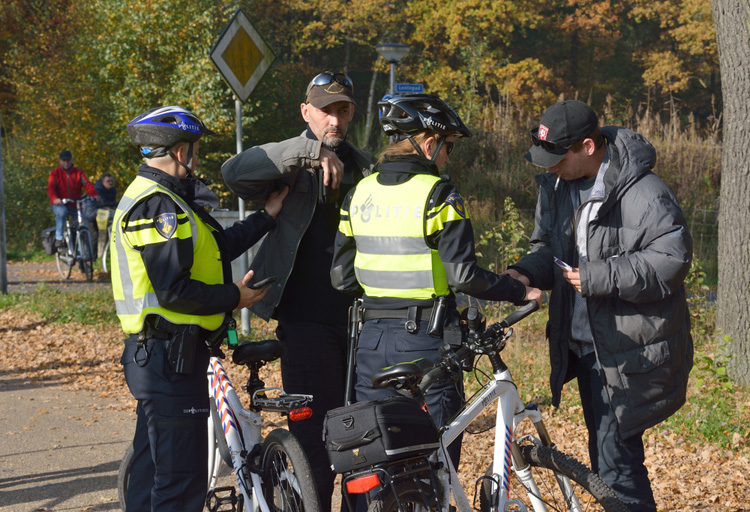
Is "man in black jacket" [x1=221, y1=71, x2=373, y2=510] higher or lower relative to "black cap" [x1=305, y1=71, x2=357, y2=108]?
lower

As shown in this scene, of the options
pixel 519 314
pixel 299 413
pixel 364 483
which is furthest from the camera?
pixel 299 413

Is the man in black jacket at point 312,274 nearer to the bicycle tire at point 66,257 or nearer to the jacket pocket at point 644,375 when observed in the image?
the jacket pocket at point 644,375

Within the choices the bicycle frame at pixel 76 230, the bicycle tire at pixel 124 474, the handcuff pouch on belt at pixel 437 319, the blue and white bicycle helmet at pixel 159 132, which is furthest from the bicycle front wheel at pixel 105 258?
the handcuff pouch on belt at pixel 437 319

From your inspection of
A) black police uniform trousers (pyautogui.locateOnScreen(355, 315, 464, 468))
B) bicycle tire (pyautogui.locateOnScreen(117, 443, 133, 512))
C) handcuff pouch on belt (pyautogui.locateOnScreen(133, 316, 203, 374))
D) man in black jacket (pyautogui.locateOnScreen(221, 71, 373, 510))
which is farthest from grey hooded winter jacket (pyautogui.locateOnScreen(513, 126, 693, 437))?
bicycle tire (pyautogui.locateOnScreen(117, 443, 133, 512))

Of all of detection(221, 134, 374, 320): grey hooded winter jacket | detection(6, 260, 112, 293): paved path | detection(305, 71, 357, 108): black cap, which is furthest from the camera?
detection(6, 260, 112, 293): paved path

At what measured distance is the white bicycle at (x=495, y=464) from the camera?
3.18 meters

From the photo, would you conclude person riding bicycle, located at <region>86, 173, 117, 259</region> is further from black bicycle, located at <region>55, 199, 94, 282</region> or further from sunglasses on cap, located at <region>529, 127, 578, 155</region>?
sunglasses on cap, located at <region>529, 127, 578, 155</region>

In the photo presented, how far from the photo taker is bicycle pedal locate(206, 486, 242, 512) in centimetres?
385

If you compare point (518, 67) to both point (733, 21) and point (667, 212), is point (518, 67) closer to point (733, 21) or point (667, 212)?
point (733, 21)

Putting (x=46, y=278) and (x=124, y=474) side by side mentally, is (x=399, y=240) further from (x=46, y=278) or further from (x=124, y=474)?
(x=46, y=278)

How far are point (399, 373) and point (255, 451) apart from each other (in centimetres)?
95

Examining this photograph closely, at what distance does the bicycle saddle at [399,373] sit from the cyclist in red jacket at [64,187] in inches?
539

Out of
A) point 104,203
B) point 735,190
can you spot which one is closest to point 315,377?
point 735,190

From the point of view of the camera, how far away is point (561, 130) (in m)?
3.61
